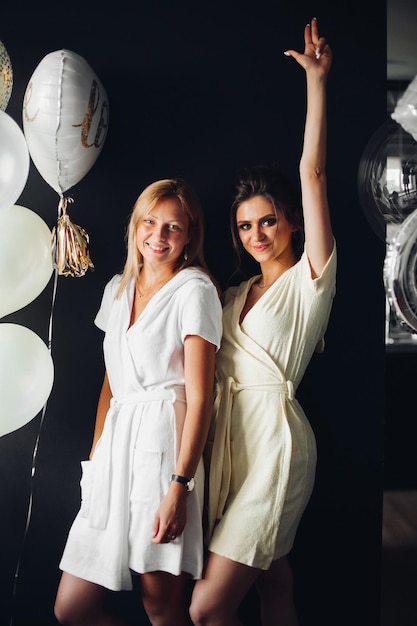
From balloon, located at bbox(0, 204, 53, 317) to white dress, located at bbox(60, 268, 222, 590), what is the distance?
27 cm

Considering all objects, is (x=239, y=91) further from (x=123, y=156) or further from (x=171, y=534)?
(x=171, y=534)

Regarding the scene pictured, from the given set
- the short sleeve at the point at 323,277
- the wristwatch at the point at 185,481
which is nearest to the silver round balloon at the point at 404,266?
the short sleeve at the point at 323,277

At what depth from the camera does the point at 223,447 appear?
171 centimetres

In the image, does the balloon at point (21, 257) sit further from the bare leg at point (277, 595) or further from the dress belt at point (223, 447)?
the bare leg at point (277, 595)

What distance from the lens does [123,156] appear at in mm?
1892

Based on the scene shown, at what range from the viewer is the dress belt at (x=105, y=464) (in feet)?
5.42

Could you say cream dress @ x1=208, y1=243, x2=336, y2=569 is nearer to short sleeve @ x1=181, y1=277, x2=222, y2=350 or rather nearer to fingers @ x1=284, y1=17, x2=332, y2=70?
short sleeve @ x1=181, y1=277, x2=222, y2=350

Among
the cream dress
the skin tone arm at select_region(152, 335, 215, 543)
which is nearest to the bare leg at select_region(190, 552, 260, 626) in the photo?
the cream dress

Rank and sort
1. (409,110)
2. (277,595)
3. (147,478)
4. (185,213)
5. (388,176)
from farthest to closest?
(277,595) → (185,213) → (147,478) → (388,176) → (409,110)

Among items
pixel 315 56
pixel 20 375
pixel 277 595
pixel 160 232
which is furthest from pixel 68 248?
pixel 277 595

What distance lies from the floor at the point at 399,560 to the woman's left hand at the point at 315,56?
1542 mm

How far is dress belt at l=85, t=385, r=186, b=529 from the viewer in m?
1.65

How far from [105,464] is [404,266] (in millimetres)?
963

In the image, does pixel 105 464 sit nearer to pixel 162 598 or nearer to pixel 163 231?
pixel 162 598
